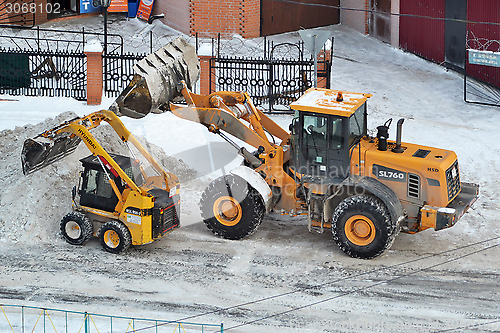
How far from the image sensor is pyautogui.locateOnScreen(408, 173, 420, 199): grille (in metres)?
15.0

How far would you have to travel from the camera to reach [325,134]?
50.2 feet

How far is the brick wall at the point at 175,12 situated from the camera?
102ft

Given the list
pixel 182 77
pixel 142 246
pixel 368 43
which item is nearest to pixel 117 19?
pixel 368 43

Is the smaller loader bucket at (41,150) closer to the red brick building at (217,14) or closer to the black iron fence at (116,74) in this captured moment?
the black iron fence at (116,74)

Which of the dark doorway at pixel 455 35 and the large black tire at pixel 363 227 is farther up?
the dark doorway at pixel 455 35

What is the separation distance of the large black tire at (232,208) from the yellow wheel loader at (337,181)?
0.02 metres

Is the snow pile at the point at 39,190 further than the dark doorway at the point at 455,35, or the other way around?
the dark doorway at the point at 455,35

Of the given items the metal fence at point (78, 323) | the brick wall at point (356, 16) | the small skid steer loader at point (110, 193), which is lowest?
the metal fence at point (78, 323)

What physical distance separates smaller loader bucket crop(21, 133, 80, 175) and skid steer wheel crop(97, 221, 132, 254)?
1.68 m

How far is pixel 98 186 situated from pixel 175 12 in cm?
1690

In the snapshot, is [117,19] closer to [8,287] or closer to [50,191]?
[50,191]

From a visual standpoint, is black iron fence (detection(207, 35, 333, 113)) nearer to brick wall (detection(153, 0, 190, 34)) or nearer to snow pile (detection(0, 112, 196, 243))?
snow pile (detection(0, 112, 196, 243))

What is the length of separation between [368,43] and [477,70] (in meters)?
6.11

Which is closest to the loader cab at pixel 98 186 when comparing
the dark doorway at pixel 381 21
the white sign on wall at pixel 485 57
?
the white sign on wall at pixel 485 57
